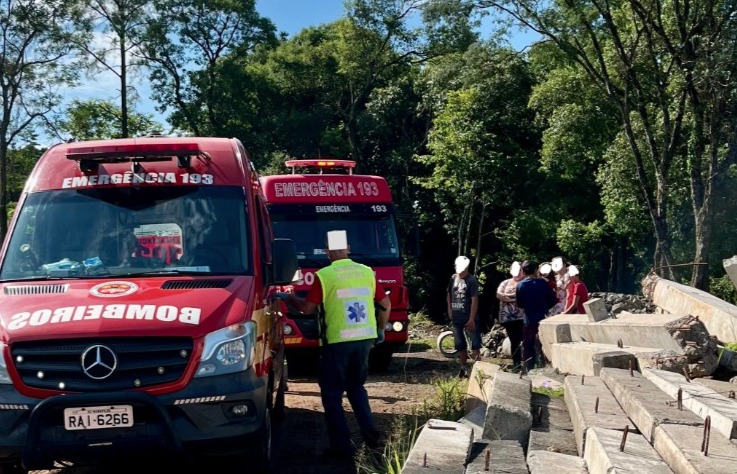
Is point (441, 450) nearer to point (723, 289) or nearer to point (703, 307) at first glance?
point (703, 307)

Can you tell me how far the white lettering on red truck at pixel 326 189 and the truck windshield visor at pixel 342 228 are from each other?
20 centimetres

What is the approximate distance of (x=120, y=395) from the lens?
18.0 ft

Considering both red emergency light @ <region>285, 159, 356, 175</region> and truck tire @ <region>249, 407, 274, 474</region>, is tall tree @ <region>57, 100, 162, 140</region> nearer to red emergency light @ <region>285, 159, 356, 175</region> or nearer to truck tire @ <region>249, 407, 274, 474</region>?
red emergency light @ <region>285, 159, 356, 175</region>

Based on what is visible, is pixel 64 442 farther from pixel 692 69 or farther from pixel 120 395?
pixel 692 69

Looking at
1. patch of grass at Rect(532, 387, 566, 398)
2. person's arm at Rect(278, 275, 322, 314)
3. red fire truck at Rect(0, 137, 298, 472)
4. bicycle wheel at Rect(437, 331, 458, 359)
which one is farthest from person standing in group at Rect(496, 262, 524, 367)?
red fire truck at Rect(0, 137, 298, 472)

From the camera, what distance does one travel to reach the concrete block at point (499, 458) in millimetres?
5082

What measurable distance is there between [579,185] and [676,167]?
17.2 ft

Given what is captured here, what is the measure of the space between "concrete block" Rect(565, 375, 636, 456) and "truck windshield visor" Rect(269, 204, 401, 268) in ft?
16.8

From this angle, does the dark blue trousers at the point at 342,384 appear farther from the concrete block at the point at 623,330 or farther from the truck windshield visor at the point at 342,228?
the truck windshield visor at the point at 342,228

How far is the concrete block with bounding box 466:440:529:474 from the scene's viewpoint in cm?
508

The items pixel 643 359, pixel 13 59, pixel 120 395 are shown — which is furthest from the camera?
pixel 13 59

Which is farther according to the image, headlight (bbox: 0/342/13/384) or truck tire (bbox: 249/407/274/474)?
truck tire (bbox: 249/407/274/474)

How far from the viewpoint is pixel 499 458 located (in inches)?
212

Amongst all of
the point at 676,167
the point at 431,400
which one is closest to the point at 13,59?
the point at 676,167
